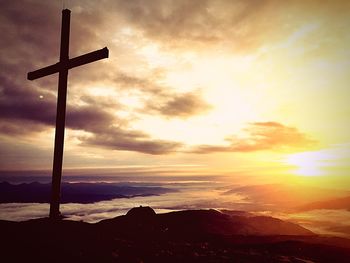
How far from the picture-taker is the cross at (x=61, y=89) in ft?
38.2

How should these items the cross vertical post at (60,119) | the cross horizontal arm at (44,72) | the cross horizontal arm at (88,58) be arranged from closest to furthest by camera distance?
the cross vertical post at (60,119)
the cross horizontal arm at (88,58)
the cross horizontal arm at (44,72)

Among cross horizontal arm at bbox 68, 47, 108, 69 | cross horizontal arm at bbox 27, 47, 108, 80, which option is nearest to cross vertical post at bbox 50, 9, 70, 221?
cross horizontal arm at bbox 27, 47, 108, 80

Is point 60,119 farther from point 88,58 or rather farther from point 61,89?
point 88,58

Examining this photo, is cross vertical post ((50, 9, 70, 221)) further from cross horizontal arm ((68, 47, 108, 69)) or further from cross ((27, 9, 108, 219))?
cross horizontal arm ((68, 47, 108, 69))

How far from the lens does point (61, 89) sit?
12289 mm

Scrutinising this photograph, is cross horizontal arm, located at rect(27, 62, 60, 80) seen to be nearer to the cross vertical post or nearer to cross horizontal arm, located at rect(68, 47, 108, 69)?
the cross vertical post

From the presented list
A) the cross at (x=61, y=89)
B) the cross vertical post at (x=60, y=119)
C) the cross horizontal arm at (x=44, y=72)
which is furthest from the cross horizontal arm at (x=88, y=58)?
the cross horizontal arm at (x=44, y=72)

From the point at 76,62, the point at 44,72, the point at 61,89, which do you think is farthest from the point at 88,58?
the point at 44,72

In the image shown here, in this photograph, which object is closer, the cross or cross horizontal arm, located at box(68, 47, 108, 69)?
the cross

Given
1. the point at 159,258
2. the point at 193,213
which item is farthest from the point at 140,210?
the point at 159,258

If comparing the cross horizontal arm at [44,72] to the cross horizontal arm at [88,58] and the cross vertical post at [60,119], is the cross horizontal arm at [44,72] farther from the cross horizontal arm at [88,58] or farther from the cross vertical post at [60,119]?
the cross horizontal arm at [88,58]

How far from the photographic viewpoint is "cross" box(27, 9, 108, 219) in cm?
1164

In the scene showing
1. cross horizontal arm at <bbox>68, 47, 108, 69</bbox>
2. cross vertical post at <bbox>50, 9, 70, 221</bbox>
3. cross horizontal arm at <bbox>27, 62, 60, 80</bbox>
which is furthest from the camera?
cross horizontal arm at <bbox>27, 62, 60, 80</bbox>

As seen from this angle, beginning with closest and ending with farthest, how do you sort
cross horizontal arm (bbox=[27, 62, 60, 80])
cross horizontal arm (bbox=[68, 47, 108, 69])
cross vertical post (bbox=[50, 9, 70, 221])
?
cross vertical post (bbox=[50, 9, 70, 221]) < cross horizontal arm (bbox=[68, 47, 108, 69]) < cross horizontal arm (bbox=[27, 62, 60, 80])
